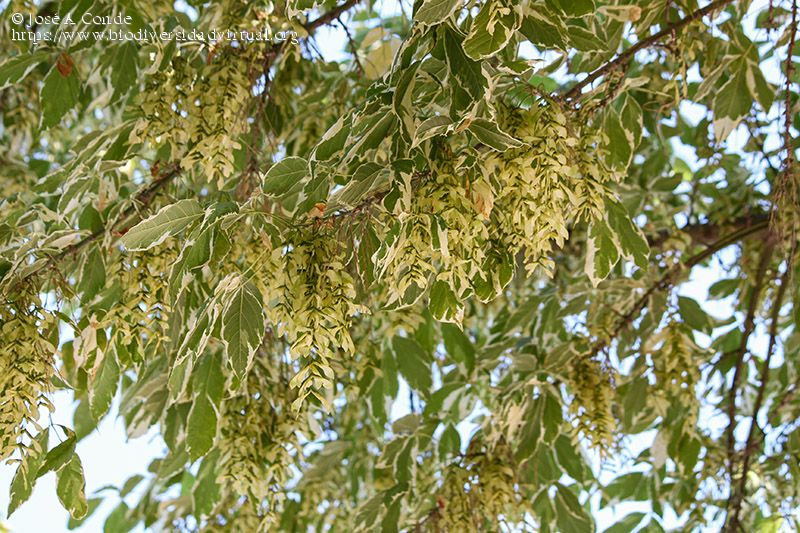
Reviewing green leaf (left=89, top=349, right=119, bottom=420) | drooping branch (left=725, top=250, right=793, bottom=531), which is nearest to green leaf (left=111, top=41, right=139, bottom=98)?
green leaf (left=89, top=349, right=119, bottom=420)

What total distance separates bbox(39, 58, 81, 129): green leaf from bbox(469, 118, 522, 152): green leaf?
35.6 inches

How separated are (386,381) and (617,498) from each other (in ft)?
2.44

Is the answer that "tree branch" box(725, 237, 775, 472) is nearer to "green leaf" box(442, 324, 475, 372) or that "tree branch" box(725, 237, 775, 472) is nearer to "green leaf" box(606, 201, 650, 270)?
"green leaf" box(442, 324, 475, 372)

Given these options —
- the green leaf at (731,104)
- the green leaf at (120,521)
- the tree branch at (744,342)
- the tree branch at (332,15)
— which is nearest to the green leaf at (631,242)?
the green leaf at (731,104)

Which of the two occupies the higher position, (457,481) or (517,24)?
(517,24)

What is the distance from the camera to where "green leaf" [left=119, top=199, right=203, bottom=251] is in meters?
1.07

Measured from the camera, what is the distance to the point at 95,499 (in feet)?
7.72

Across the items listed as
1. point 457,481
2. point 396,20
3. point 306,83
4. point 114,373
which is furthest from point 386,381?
point 396,20

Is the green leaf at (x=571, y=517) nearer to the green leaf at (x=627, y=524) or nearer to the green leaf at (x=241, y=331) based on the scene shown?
the green leaf at (x=627, y=524)

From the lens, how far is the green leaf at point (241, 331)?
3.41 feet

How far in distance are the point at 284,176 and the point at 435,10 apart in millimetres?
307

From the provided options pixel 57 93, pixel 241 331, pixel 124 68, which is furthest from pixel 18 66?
pixel 241 331

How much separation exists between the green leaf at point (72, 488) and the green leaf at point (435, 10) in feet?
2.34

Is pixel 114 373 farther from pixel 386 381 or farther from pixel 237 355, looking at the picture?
pixel 386 381
